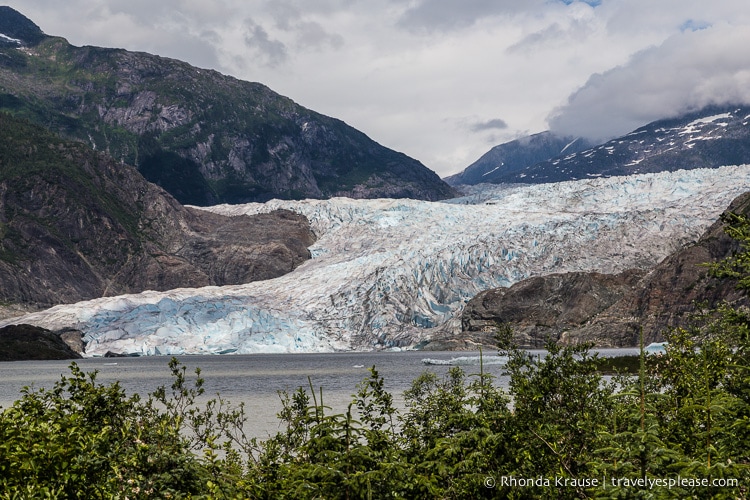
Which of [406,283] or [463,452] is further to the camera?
[406,283]

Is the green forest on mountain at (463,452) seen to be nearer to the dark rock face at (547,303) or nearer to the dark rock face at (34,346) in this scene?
the dark rock face at (547,303)

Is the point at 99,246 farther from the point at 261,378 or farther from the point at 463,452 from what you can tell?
the point at 463,452

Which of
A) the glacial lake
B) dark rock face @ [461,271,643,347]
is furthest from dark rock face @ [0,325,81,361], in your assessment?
dark rock face @ [461,271,643,347]

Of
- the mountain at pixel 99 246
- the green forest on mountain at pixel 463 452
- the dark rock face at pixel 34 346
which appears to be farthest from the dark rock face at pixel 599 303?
the green forest on mountain at pixel 463 452

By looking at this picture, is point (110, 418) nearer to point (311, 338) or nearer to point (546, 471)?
point (546, 471)

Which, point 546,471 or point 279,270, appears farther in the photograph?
point 279,270

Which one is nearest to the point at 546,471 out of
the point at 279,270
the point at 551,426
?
the point at 551,426

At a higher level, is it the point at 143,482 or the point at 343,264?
the point at 343,264

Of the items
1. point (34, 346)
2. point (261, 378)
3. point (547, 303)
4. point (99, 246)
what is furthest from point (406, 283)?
point (99, 246)
